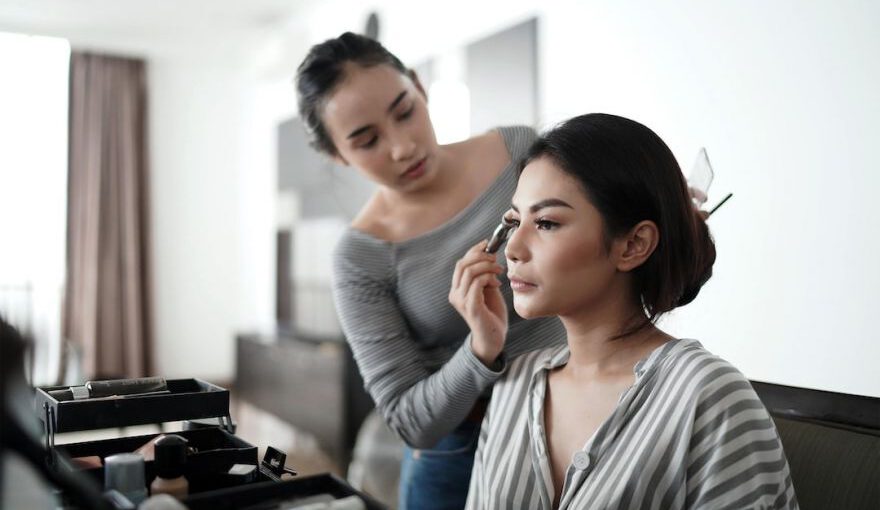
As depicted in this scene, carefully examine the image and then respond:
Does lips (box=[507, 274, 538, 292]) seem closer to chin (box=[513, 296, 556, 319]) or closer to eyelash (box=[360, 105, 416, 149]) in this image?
chin (box=[513, 296, 556, 319])

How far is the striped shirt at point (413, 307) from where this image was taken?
1.31m

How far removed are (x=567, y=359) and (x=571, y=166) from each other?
313mm

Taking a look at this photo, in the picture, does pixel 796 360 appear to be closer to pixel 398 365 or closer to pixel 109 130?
pixel 398 365

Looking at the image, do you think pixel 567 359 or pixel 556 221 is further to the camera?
pixel 567 359

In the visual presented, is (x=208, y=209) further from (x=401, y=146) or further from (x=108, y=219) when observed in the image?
(x=401, y=146)

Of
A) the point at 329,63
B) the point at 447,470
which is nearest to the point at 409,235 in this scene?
the point at 329,63

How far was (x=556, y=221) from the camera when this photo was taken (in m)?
1.06

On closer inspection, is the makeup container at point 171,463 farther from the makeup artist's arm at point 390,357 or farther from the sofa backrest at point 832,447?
the sofa backrest at point 832,447

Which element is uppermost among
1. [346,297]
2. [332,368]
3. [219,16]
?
[219,16]

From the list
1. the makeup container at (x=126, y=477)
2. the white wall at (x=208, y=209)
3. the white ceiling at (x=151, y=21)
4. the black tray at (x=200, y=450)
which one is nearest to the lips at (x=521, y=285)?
the black tray at (x=200, y=450)

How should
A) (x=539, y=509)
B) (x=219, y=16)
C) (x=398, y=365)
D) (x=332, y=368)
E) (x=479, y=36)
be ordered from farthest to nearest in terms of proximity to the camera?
(x=219, y=16) → (x=332, y=368) → (x=479, y=36) → (x=398, y=365) → (x=539, y=509)

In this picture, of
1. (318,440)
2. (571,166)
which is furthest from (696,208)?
(318,440)

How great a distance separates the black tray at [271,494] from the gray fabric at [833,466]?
29.8 inches

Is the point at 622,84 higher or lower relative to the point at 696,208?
higher
